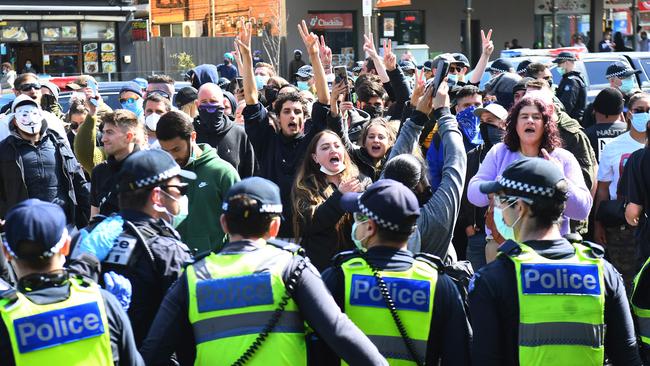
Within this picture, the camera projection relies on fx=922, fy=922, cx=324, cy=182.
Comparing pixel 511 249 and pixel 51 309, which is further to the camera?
pixel 511 249

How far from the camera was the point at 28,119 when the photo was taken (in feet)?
26.0

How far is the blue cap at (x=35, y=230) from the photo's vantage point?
347 centimetres

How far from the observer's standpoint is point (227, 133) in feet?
25.0

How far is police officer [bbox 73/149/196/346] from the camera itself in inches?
162

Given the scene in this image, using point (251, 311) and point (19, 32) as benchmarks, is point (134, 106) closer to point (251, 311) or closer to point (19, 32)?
point (251, 311)

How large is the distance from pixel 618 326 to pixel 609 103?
562 centimetres

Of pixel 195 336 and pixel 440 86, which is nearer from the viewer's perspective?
pixel 195 336

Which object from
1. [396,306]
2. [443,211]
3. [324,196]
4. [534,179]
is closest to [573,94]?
[324,196]

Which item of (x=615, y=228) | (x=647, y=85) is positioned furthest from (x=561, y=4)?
(x=615, y=228)

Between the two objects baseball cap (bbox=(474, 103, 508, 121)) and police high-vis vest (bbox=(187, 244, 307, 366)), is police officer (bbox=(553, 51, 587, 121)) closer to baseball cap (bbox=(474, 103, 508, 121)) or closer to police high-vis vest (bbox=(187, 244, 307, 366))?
baseball cap (bbox=(474, 103, 508, 121))

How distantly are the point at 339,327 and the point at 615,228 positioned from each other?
4.93 meters

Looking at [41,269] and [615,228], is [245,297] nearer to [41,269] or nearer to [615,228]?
[41,269]

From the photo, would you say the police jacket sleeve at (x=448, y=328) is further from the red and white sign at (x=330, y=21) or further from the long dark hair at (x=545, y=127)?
the red and white sign at (x=330, y=21)

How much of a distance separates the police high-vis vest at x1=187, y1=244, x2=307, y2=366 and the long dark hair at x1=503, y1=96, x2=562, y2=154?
298 centimetres
